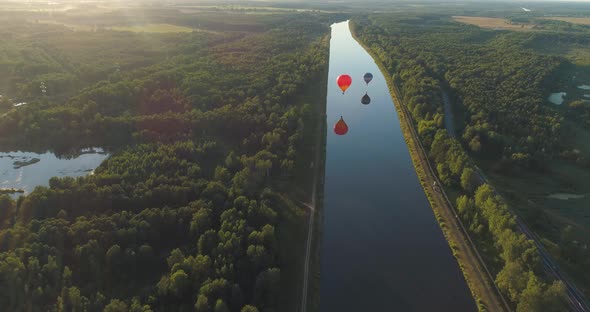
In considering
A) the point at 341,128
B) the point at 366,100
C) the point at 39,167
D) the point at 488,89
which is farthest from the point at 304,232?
the point at 488,89

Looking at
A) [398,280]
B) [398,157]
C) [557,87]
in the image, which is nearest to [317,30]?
[557,87]

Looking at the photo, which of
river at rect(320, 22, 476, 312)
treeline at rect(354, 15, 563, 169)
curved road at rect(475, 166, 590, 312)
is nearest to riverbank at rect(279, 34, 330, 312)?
river at rect(320, 22, 476, 312)

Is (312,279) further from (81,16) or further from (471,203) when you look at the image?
(81,16)

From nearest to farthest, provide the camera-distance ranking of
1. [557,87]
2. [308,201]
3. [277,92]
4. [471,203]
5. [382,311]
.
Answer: [382,311] → [471,203] → [308,201] → [277,92] → [557,87]

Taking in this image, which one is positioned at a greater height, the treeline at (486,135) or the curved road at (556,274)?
the treeline at (486,135)

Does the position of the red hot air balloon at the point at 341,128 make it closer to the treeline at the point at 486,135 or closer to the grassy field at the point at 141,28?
the treeline at the point at 486,135

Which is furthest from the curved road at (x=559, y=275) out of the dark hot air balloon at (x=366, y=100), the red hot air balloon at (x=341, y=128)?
the dark hot air balloon at (x=366, y=100)

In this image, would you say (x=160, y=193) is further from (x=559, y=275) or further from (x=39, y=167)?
(x=559, y=275)
